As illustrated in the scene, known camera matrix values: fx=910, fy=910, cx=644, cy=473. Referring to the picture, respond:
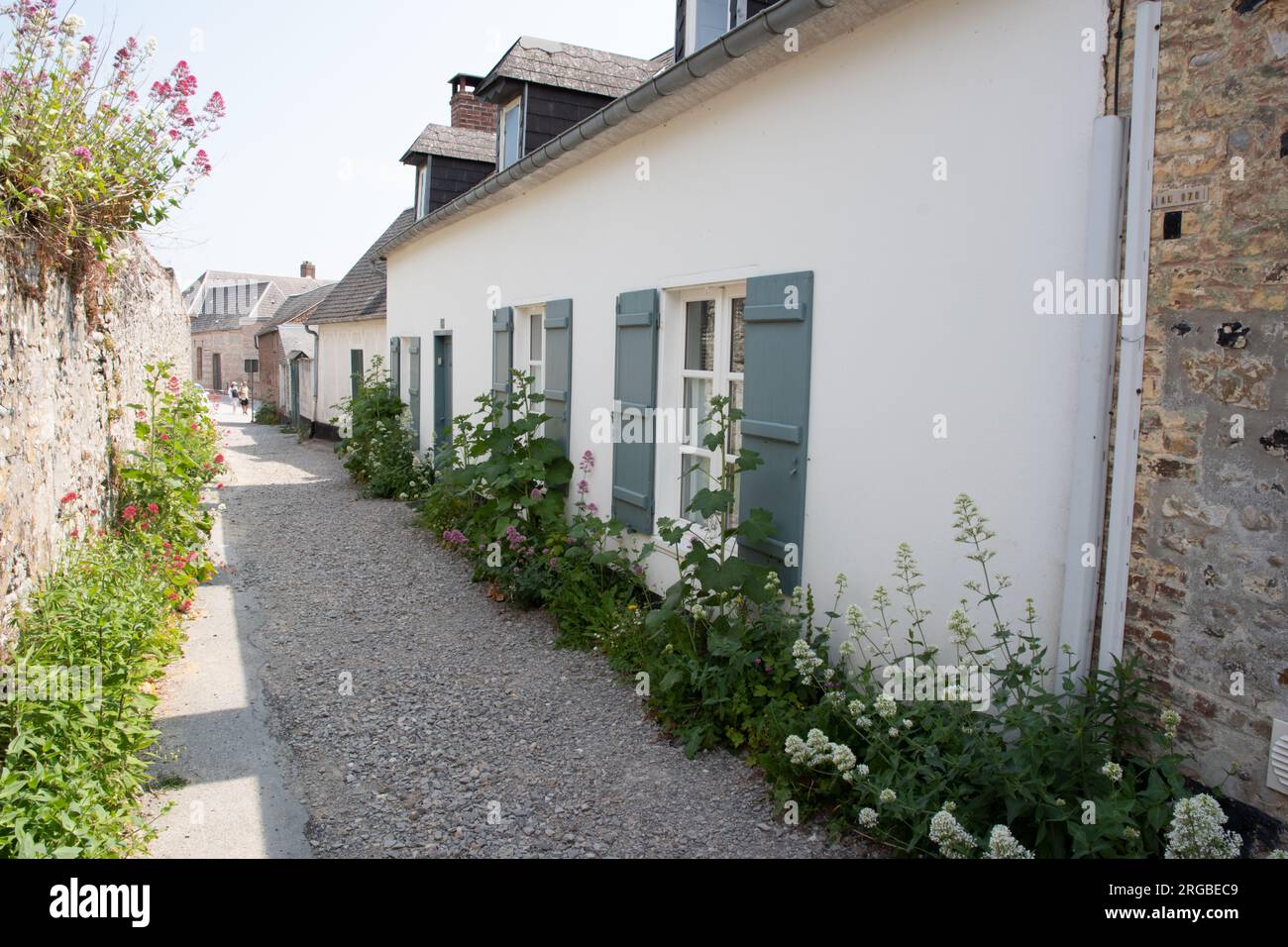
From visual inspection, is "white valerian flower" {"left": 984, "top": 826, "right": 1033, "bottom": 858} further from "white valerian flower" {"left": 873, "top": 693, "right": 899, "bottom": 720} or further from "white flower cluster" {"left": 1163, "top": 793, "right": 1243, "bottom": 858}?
"white valerian flower" {"left": 873, "top": 693, "right": 899, "bottom": 720}

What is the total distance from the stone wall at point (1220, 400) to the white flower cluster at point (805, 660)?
1.36 metres

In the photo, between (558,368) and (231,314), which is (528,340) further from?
(231,314)

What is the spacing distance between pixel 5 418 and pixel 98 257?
5.72ft

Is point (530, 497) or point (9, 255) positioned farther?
point (530, 497)

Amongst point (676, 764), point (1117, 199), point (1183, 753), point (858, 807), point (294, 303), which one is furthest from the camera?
point (294, 303)

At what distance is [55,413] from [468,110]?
12.4 m

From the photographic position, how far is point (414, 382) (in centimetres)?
1323

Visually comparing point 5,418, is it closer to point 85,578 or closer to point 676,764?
point 85,578

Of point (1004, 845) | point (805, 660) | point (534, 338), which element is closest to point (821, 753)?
point (805, 660)

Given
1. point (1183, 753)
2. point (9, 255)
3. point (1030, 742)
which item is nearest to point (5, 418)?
point (9, 255)

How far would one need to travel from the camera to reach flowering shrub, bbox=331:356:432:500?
12.1m

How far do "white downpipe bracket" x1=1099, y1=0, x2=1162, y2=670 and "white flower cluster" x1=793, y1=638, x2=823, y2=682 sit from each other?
126 cm

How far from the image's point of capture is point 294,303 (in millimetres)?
39156

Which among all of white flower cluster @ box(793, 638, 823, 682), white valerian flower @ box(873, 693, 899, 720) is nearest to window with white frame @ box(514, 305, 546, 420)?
white flower cluster @ box(793, 638, 823, 682)
